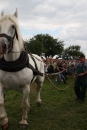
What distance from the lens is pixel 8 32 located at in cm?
421

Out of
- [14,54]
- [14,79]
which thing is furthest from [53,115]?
[14,54]

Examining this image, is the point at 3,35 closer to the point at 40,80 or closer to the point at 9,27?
the point at 9,27

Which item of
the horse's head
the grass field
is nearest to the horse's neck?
the horse's head

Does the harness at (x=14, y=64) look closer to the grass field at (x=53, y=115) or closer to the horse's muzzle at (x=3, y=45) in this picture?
the horse's muzzle at (x=3, y=45)

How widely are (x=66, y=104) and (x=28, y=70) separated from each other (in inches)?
126

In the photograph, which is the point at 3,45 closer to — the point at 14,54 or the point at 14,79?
the point at 14,54

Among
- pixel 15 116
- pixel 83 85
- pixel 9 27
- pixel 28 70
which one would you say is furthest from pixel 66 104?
pixel 9 27

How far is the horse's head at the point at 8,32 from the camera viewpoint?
13.0ft

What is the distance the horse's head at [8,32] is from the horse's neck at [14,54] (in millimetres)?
146

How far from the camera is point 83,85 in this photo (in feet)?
26.1

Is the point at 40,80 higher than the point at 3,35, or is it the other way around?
the point at 3,35

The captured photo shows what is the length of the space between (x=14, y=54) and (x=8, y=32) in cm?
61

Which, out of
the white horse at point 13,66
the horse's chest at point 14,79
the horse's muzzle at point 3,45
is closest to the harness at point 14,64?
the white horse at point 13,66

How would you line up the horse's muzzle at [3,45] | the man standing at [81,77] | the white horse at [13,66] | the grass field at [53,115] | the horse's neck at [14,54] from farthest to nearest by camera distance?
the man standing at [81,77] < the grass field at [53,115] < the horse's neck at [14,54] < the white horse at [13,66] < the horse's muzzle at [3,45]
